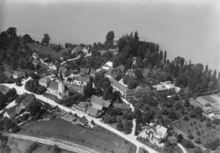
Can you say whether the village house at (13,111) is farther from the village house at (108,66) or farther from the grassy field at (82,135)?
the village house at (108,66)

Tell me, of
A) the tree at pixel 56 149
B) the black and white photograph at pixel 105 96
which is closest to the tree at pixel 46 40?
the black and white photograph at pixel 105 96

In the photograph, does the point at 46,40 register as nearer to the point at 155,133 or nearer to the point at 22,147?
the point at 22,147

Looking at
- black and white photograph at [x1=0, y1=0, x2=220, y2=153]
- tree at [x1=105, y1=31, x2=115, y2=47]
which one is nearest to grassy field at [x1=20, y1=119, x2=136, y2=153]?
black and white photograph at [x1=0, y1=0, x2=220, y2=153]

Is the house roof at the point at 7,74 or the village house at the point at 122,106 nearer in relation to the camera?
the village house at the point at 122,106

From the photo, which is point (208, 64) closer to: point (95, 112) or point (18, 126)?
point (95, 112)

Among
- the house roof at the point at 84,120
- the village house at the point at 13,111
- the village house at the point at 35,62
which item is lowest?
the house roof at the point at 84,120

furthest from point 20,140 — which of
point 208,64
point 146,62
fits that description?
point 208,64

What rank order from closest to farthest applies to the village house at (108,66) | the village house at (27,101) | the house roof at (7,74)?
the village house at (27,101) → the house roof at (7,74) → the village house at (108,66)

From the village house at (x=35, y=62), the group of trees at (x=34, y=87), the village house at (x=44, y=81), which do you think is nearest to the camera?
the group of trees at (x=34, y=87)
